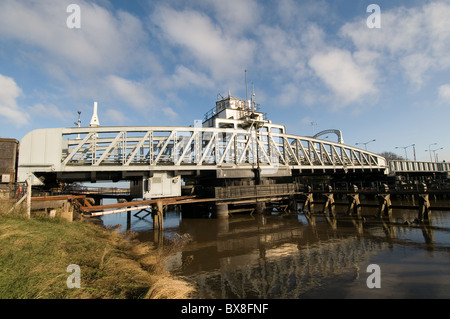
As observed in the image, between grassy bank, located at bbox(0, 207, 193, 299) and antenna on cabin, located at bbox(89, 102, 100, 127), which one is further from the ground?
antenna on cabin, located at bbox(89, 102, 100, 127)

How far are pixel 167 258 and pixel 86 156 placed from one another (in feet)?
57.8

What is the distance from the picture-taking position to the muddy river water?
8414mm

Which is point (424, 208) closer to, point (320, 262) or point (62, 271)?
point (320, 262)

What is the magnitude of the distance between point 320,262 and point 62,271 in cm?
1147

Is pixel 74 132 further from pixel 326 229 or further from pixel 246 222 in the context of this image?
pixel 326 229

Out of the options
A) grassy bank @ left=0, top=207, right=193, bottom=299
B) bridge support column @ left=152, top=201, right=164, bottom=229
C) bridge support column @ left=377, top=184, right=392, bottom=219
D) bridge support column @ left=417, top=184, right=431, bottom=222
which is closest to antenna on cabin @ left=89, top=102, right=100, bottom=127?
bridge support column @ left=152, top=201, right=164, bottom=229

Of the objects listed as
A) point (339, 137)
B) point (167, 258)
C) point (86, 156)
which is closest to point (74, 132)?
point (86, 156)

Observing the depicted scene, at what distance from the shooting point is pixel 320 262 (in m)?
11.5

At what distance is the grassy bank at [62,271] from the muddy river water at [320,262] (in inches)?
94.3

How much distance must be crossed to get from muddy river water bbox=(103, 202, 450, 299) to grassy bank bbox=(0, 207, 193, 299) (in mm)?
2395

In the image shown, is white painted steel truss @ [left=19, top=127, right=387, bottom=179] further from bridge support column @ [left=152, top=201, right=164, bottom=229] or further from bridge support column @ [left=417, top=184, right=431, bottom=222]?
bridge support column @ [left=417, top=184, right=431, bottom=222]

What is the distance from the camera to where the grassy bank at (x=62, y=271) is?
5711 millimetres

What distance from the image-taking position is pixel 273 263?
11766 millimetres

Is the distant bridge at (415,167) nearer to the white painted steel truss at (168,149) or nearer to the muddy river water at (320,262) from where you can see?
the white painted steel truss at (168,149)
